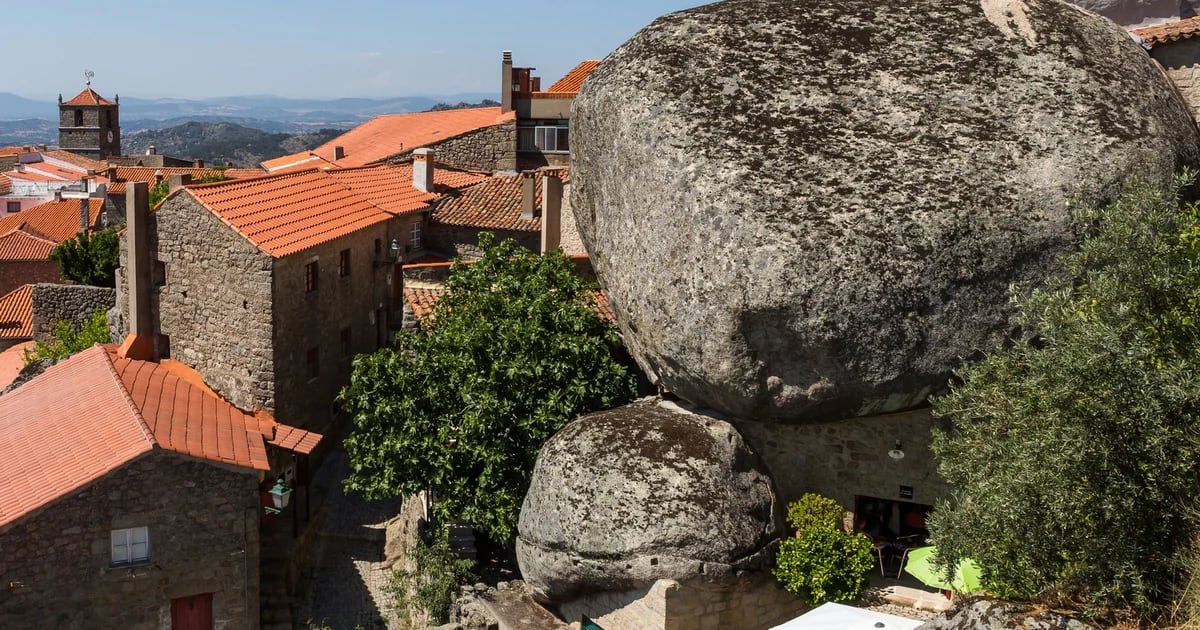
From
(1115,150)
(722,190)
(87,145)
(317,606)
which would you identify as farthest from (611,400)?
(87,145)

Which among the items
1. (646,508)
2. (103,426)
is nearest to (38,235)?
(103,426)

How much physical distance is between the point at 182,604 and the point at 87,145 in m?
103

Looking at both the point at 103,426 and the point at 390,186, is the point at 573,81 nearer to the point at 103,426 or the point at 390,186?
the point at 390,186

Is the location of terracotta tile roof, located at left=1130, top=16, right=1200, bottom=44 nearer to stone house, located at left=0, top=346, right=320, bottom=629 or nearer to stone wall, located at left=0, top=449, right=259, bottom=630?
Result: stone house, located at left=0, top=346, right=320, bottom=629

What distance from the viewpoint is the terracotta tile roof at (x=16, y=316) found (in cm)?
4056

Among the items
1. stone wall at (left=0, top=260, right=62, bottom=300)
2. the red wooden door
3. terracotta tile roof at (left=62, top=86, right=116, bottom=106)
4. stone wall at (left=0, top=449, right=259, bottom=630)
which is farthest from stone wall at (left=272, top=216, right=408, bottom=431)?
terracotta tile roof at (left=62, top=86, right=116, bottom=106)

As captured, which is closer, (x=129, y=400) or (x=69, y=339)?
(x=129, y=400)

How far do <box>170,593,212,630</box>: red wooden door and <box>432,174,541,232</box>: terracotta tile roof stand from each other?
15.7m

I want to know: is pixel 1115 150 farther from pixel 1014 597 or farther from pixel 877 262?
pixel 1014 597

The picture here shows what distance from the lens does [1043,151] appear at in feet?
54.6

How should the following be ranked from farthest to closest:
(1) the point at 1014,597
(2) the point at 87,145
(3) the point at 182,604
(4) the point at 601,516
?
1. (2) the point at 87,145
2. (3) the point at 182,604
3. (4) the point at 601,516
4. (1) the point at 1014,597

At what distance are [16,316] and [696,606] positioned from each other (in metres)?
33.1

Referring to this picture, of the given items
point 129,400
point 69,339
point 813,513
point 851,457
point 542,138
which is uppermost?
point 542,138

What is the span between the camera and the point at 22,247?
52469mm
